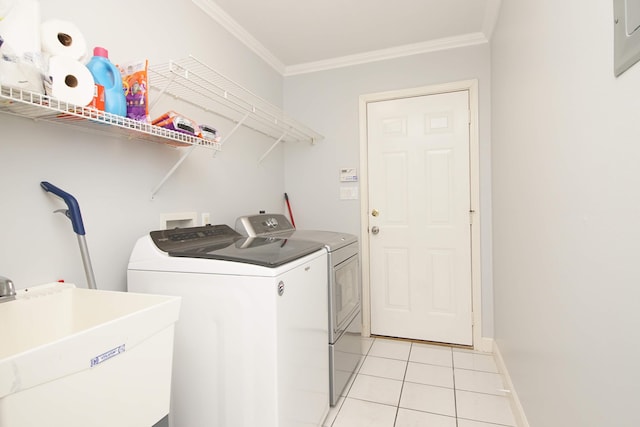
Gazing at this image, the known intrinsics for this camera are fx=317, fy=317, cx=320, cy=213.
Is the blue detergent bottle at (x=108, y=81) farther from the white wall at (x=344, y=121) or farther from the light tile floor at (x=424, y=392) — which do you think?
the white wall at (x=344, y=121)

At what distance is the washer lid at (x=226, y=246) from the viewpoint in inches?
53.7

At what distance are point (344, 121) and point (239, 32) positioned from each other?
45.1 inches

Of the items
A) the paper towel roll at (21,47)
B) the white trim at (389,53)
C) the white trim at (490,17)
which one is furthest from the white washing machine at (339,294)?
the white trim at (490,17)

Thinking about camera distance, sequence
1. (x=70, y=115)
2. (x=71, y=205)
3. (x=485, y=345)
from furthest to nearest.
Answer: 1. (x=485, y=345)
2. (x=71, y=205)
3. (x=70, y=115)

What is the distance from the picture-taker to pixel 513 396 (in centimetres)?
185

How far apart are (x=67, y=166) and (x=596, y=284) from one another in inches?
74.9

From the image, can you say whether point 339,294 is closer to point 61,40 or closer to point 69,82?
point 69,82

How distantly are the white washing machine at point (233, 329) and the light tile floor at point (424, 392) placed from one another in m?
0.53

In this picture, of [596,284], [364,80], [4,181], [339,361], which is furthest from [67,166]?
[364,80]

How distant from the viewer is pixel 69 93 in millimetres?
1010

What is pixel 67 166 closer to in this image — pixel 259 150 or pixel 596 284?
pixel 259 150

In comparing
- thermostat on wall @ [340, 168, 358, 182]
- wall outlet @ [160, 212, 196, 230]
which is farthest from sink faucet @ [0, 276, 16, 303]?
thermostat on wall @ [340, 168, 358, 182]


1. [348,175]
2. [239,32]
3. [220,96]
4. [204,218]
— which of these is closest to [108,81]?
[220,96]

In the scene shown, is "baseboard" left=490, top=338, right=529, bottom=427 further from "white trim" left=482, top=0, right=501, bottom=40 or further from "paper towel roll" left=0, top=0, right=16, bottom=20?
"paper towel roll" left=0, top=0, right=16, bottom=20
